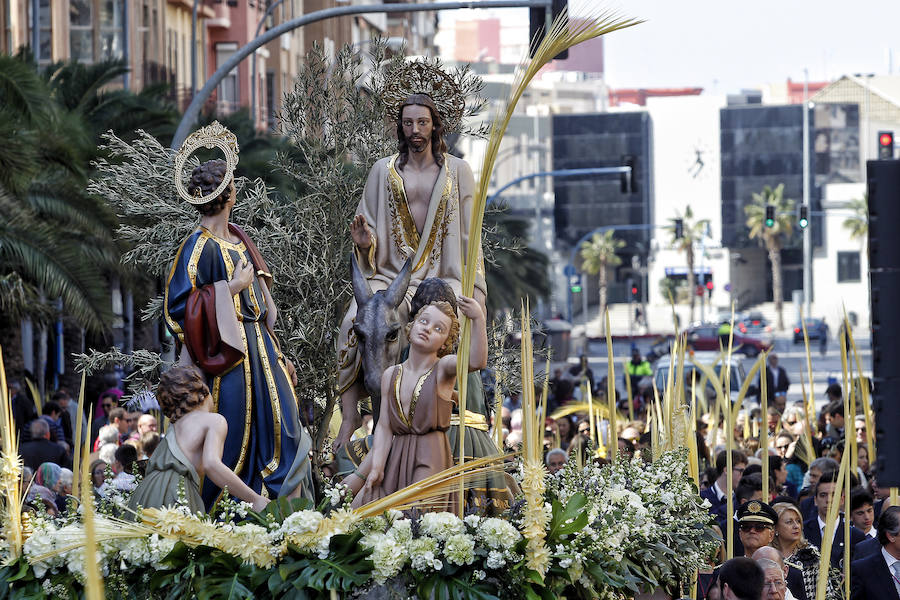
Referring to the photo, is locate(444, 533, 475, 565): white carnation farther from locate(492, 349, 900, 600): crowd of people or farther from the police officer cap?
the police officer cap

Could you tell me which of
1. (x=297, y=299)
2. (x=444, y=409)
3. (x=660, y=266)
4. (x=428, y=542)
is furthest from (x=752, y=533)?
(x=660, y=266)

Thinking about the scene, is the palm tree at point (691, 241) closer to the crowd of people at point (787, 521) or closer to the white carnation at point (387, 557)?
the crowd of people at point (787, 521)

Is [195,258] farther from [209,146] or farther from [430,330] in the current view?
[430,330]

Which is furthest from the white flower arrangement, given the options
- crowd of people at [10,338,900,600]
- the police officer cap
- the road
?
the road

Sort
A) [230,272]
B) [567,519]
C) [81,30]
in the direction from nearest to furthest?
1. [567,519]
2. [230,272]
3. [81,30]

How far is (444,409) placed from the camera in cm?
731

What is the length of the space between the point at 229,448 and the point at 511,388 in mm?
3774

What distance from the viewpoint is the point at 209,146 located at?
26.2 ft

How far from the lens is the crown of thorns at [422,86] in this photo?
8.77m

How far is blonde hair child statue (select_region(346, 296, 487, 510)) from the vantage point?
725cm

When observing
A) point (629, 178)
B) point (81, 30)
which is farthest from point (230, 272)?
point (629, 178)

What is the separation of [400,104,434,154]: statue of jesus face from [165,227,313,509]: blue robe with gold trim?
3.70ft

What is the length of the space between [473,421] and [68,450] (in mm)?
7197

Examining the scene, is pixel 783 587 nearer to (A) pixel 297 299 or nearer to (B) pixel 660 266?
(A) pixel 297 299
